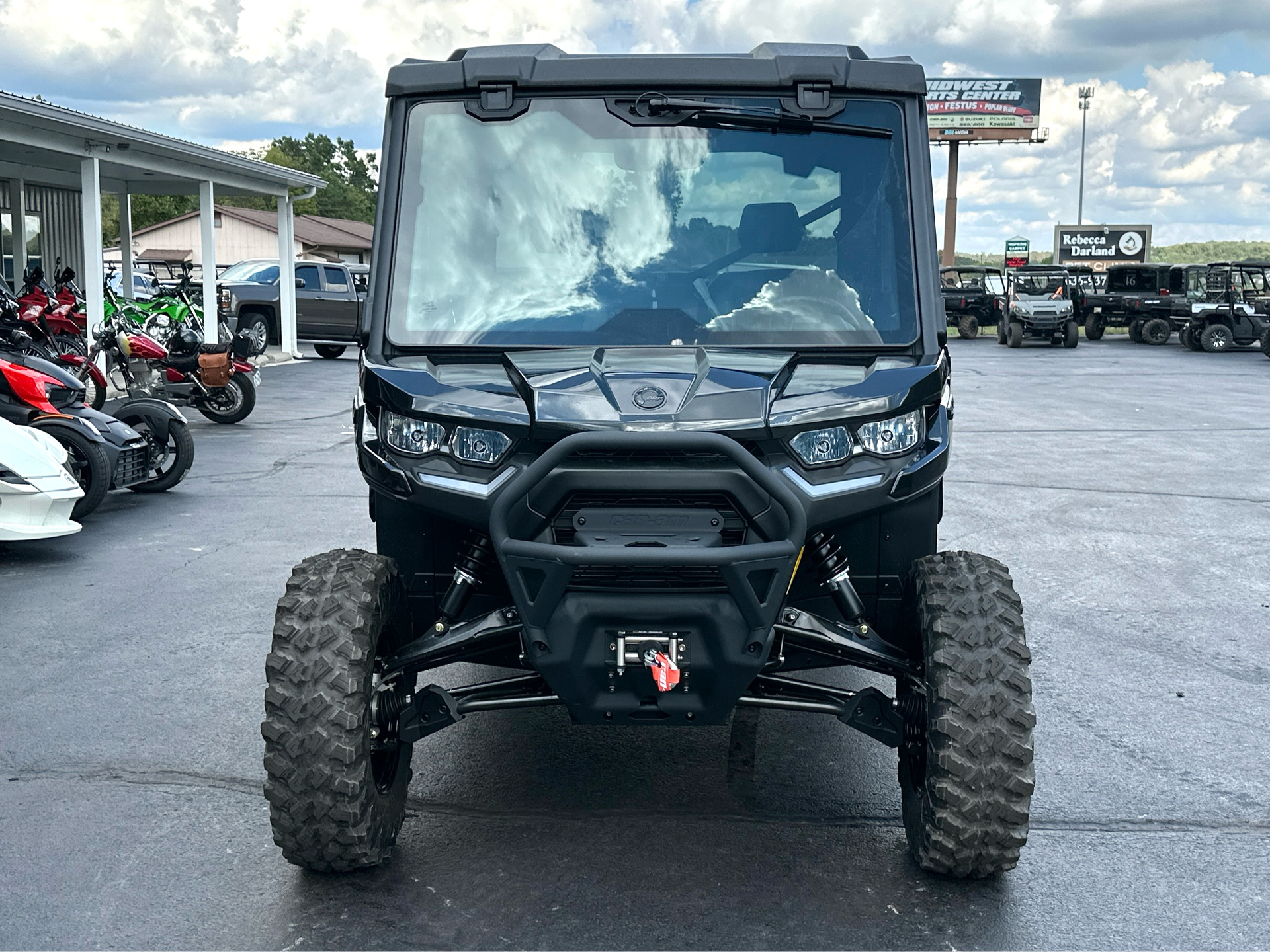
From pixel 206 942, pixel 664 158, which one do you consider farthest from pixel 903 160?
pixel 206 942

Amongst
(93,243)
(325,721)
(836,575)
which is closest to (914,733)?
(836,575)

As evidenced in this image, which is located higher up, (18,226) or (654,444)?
(18,226)

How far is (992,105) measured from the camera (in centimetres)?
6706

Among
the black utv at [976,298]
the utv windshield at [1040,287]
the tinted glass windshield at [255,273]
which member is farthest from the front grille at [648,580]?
the black utv at [976,298]

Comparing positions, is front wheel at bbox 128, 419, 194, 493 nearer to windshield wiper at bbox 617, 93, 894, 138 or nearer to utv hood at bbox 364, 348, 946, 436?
utv hood at bbox 364, 348, 946, 436

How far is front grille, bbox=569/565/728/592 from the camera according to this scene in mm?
3387

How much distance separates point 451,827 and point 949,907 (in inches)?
59.4

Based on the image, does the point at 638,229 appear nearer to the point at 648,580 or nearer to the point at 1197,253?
the point at 648,580

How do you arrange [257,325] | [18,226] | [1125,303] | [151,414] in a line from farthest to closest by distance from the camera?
1. [1125,303]
2. [257,325]
3. [18,226]
4. [151,414]

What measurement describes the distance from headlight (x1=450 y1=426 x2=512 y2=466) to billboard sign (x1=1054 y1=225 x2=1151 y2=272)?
58.7 metres

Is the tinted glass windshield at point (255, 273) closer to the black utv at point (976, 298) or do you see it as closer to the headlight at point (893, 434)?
the black utv at point (976, 298)

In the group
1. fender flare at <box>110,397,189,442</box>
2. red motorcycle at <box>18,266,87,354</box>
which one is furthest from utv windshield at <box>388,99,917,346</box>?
red motorcycle at <box>18,266,87,354</box>

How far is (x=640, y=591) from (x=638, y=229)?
127 cm

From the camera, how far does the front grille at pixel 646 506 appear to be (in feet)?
11.4
